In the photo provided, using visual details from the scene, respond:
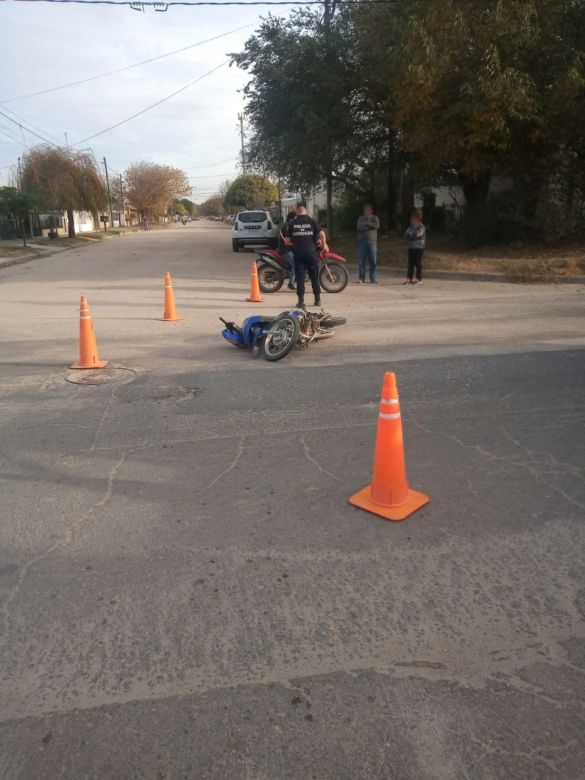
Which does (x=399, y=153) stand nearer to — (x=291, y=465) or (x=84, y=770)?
(x=291, y=465)

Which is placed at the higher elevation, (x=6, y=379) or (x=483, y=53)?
(x=483, y=53)

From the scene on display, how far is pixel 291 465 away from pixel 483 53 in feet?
45.2

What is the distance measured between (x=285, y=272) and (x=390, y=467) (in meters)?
10.4

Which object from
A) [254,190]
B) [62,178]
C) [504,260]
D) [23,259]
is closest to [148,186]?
[254,190]

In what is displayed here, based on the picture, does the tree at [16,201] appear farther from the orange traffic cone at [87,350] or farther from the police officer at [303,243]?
the orange traffic cone at [87,350]

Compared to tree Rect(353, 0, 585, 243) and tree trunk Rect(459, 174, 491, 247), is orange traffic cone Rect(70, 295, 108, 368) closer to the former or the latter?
tree Rect(353, 0, 585, 243)

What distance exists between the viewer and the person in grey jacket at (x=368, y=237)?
13938mm

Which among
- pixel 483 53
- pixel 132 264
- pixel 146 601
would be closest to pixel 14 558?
pixel 146 601

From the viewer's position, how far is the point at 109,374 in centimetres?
704

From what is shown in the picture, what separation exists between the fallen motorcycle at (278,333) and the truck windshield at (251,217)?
20155 mm

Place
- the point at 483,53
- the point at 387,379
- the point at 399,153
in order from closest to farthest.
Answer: the point at 387,379 → the point at 483,53 → the point at 399,153

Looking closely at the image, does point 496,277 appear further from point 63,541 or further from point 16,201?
point 16,201

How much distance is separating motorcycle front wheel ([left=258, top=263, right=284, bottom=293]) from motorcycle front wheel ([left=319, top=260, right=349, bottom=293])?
1.02 m

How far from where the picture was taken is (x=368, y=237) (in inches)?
566
